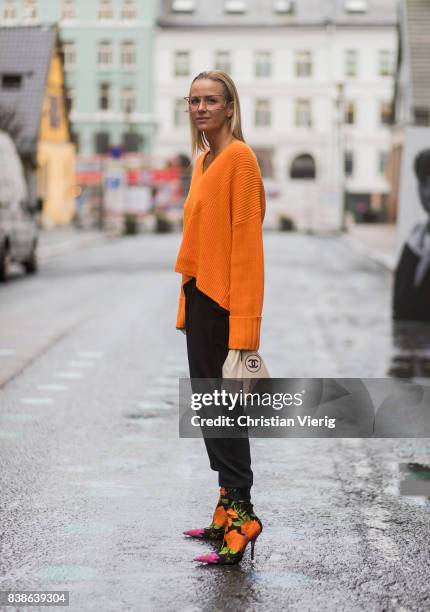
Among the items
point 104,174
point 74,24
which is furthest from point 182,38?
point 104,174

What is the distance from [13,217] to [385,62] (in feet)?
199

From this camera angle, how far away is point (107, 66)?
78.6 meters

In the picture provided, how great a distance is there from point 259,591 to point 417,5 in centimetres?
4392

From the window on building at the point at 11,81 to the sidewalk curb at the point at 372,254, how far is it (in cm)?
1832

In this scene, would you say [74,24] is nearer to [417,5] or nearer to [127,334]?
[417,5]

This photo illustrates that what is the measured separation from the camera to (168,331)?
13375 millimetres

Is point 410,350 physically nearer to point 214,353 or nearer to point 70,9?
point 214,353

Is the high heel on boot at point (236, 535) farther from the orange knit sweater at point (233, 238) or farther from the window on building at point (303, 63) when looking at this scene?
the window on building at point (303, 63)

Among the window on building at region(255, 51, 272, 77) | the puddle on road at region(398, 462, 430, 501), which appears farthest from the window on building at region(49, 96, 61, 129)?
the puddle on road at region(398, 462, 430, 501)

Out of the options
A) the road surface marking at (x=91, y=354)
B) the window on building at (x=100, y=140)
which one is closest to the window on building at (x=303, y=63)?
the window on building at (x=100, y=140)

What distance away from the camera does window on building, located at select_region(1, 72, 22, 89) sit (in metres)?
56.2

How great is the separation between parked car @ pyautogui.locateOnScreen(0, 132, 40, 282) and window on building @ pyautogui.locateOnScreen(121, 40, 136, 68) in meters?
56.3

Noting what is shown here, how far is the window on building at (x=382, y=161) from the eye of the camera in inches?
3086

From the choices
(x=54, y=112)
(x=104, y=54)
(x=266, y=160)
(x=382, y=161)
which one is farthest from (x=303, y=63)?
(x=54, y=112)
